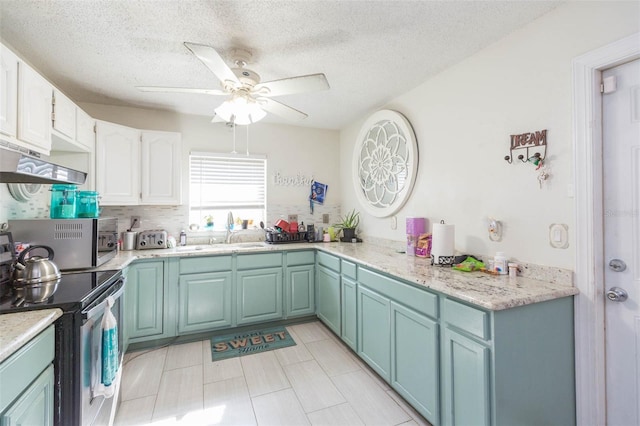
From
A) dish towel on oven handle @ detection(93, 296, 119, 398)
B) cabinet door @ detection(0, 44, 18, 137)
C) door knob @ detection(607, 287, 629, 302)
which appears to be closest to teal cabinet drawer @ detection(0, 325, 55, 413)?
dish towel on oven handle @ detection(93, 296, 119, 398)

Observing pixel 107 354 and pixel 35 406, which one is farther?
pixel 107 354

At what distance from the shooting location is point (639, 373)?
1.35 meters

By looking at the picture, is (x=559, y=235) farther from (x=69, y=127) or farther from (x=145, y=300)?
(x=69, y=127)

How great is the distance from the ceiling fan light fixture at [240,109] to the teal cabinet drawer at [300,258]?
1.54 metres

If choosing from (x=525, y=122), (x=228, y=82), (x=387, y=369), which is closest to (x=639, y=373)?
(x=387, y=369)

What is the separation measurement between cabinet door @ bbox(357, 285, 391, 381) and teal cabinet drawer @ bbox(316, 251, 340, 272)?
0.43 m

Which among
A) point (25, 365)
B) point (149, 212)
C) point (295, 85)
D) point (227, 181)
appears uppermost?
point (295, 85)

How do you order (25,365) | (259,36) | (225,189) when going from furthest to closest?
(225,189)
(259,36)
(25,365)

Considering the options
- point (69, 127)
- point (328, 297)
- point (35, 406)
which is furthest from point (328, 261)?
point (69, 127)

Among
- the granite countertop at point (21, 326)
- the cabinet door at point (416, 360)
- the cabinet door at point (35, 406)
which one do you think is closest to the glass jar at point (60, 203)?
the granite countertop at point (21, 326)

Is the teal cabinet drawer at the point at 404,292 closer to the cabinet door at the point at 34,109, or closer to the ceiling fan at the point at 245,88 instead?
the ceiling fan at the point at 245,88

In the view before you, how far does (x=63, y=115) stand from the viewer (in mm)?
2043

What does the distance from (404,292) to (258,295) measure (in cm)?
171

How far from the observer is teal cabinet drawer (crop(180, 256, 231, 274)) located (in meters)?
2.75
